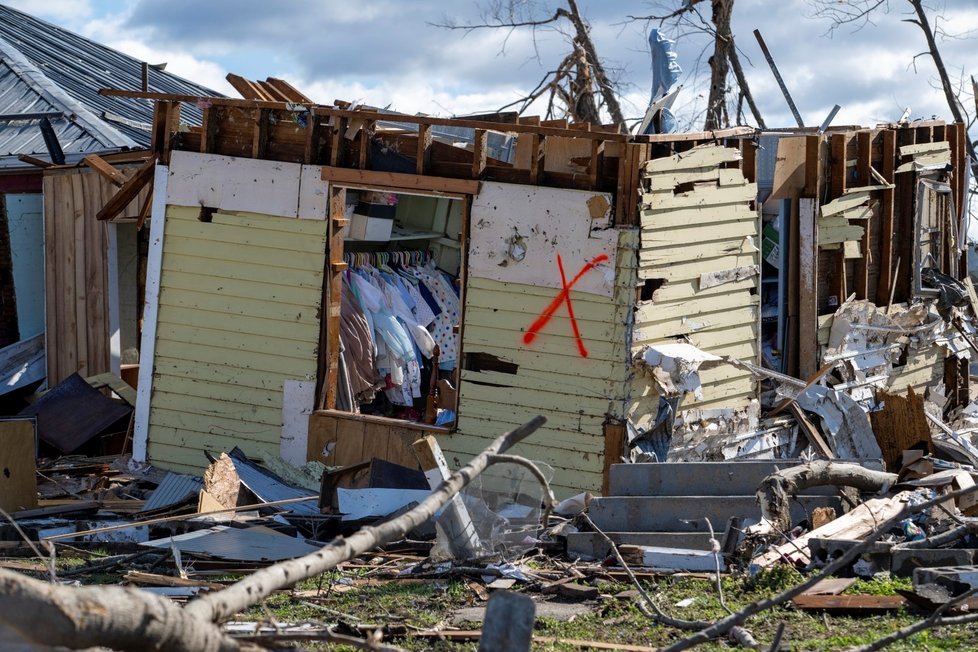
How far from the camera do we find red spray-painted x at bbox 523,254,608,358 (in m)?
9.80

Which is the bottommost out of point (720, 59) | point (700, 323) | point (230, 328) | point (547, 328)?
point (230, 328)

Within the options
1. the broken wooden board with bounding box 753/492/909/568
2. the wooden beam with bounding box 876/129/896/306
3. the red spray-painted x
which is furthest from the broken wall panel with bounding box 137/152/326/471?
the wooden beam with bounding box 876/129/896/306

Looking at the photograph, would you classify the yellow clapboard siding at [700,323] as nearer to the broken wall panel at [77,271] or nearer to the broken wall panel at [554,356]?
the broken wall panel at [554,356]

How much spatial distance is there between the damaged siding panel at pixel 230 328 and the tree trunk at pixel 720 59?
39.5 ft

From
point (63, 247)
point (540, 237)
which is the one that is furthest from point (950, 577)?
point (63, 247)

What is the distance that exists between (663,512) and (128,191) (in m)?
6.67

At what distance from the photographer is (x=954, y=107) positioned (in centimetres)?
2181

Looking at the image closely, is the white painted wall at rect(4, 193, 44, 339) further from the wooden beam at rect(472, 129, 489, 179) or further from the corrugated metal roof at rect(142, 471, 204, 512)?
the wooden beam at rect(472, 129, 489, 179)

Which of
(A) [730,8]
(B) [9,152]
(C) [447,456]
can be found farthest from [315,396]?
(A) [730,8]

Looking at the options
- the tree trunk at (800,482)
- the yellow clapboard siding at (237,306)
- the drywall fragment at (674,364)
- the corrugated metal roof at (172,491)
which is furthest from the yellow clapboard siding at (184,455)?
the tree trunk at (800,482)

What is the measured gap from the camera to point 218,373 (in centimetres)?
1108

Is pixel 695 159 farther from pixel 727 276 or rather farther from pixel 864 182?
pixel 864 182

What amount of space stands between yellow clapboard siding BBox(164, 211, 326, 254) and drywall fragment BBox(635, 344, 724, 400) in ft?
10.4

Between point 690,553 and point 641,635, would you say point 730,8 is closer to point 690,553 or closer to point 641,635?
point 690,553
